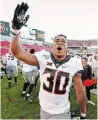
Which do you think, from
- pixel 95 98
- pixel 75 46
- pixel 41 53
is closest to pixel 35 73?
pixel 95 98

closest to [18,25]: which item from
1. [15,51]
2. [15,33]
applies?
[15,33]

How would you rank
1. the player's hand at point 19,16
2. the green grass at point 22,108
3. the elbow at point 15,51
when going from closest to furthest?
the player's hand at point 19,16 → the elbow at point 15,51 → the green grass at point 22,108

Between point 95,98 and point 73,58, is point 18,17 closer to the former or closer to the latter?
point 73,58

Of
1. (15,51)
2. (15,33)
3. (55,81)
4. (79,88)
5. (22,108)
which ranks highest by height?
(15,33)

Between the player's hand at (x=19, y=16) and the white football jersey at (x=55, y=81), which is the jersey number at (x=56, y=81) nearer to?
the white football jersey at (x=55, y=81)

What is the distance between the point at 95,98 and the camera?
900 cm

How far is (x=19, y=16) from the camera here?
3.17 metres

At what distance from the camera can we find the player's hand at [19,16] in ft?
10.3

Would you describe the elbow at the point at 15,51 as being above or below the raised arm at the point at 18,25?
below

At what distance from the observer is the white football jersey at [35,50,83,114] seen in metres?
3.32

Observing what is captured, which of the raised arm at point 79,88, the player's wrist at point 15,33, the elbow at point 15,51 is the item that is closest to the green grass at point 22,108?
the raised arm at point 79,88

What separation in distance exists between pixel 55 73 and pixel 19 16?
2.66 feet

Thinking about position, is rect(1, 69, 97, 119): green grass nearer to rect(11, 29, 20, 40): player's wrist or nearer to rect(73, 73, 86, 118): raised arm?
rect(73, 73, 86, 118): raised arm

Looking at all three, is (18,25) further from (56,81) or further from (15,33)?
(56,81)
